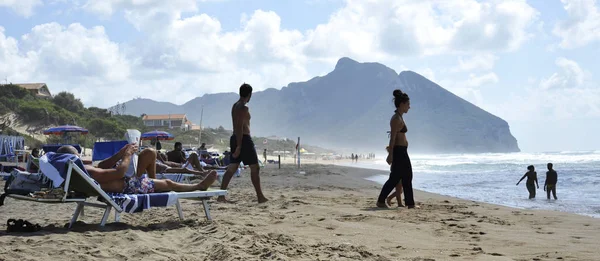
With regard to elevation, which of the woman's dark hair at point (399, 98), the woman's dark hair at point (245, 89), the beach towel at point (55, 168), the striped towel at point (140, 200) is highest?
the woman's dark hair at point (245, 89)

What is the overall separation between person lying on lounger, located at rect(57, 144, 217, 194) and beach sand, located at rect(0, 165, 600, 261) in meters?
0.33

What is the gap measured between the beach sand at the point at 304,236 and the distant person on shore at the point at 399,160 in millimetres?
474

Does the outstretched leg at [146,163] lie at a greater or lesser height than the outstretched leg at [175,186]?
greater

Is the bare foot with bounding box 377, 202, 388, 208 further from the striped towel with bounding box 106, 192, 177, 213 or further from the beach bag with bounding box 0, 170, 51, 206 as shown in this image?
the beach bag with bounding box 0, 170, 51, 206

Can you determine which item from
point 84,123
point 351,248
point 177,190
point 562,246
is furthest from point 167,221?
point 84,123

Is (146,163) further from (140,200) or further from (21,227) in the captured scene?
(21,227)

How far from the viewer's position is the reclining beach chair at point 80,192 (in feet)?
14.9

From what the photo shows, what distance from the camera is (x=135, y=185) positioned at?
16.8 ft

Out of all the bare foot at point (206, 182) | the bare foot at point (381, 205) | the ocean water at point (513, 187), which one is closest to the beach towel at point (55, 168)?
the bare foot at point (206, 182)

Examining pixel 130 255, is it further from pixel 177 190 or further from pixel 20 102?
pixel 20 102

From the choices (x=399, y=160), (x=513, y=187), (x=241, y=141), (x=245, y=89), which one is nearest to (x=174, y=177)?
(x=241, y=141)

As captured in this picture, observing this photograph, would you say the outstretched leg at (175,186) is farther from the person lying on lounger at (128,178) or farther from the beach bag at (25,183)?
the beach bag at (25,183)

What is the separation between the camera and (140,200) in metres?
Result: 4.87

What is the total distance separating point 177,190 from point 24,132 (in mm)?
40330
